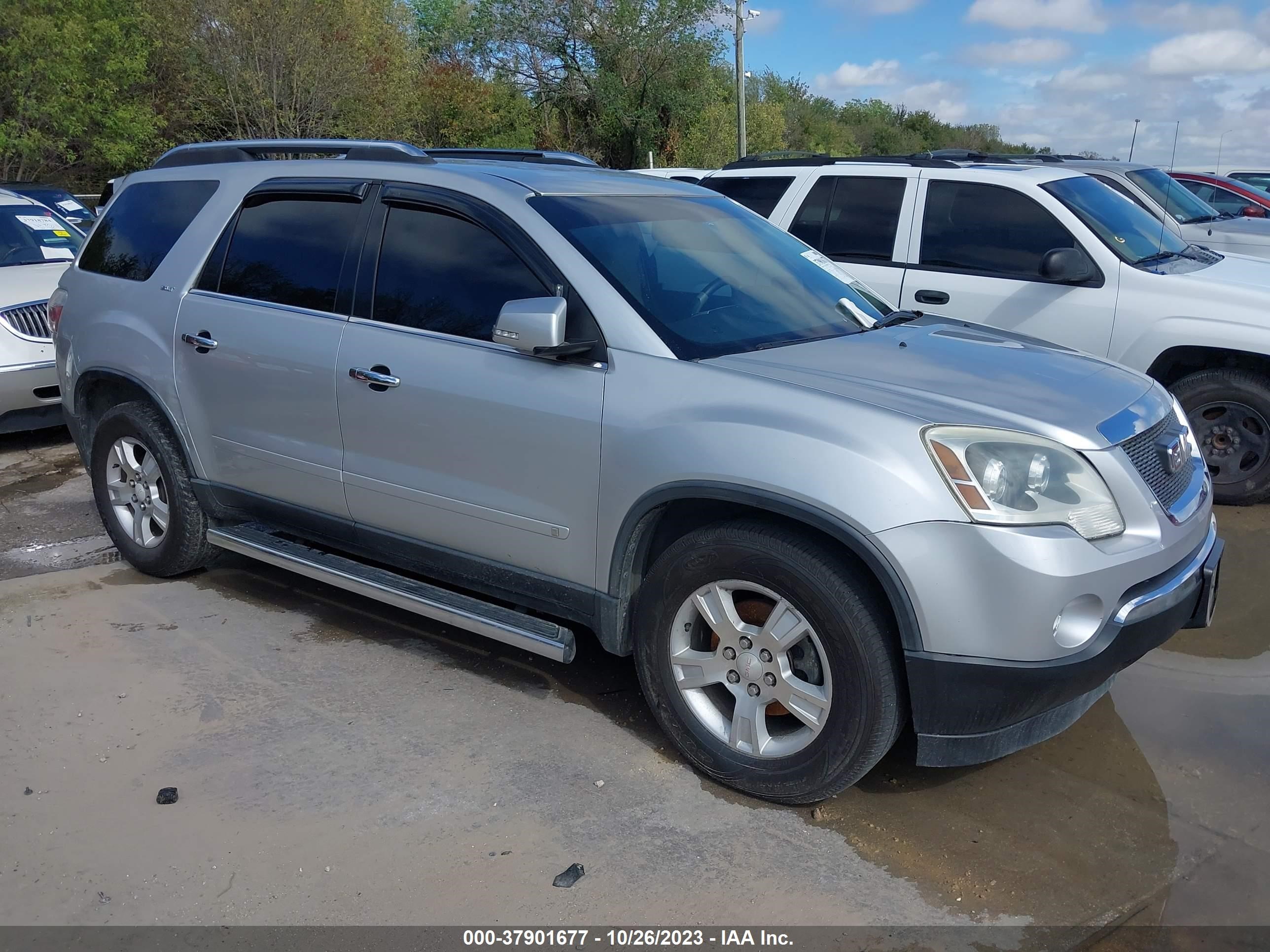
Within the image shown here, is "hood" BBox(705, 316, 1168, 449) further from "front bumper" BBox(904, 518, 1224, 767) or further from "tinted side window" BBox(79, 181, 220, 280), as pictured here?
"tinted side window" BBox(79, 181, 220, 280)

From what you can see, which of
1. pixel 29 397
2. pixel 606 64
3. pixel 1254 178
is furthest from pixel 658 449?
pixel 606 64

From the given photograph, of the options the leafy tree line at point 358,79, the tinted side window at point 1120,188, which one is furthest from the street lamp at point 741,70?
the tinted side window at point 1120,188

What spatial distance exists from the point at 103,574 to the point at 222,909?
9.73 ft

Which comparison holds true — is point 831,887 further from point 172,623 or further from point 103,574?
point 103,574

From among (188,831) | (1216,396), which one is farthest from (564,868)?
(1216,396)

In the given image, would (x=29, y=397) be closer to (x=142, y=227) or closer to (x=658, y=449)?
(x=142, y=227)

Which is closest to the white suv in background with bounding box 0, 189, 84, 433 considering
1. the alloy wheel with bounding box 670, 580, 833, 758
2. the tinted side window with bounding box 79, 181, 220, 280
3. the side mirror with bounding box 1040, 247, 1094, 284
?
the tinted side window with bounding box 79, 181, 220, 280

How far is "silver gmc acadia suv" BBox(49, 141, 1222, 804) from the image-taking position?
295cm

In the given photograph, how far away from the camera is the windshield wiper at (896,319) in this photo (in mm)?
4152

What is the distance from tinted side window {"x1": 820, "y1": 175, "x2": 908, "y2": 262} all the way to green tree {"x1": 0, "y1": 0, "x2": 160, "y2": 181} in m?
22.4

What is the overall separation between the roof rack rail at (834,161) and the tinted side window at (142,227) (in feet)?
13.8

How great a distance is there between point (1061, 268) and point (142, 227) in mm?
4869

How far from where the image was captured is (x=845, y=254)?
23.5 ft

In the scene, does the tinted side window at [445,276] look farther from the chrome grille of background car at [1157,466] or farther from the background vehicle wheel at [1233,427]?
the background vehicle wheel at [1233,427]
